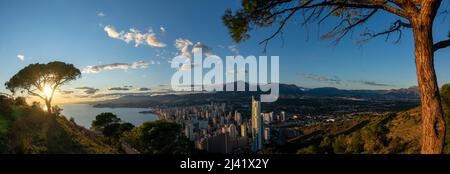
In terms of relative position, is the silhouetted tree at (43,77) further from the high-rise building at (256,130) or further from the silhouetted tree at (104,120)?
the high-rise building at (256,130)

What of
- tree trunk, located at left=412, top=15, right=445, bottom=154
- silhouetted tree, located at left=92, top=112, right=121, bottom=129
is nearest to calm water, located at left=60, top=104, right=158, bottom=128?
silhouetted tree, located at left=92, top=112, right=121, bottom=129

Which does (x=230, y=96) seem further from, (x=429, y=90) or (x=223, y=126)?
(x=429, y=90)

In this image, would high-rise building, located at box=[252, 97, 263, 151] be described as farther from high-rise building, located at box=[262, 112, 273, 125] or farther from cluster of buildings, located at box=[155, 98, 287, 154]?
high-rise building, located at box=[262, 112, 273, 125]

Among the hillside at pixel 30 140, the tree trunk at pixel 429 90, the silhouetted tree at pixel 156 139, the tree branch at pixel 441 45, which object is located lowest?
the silhouetted tree at pixel 156 139

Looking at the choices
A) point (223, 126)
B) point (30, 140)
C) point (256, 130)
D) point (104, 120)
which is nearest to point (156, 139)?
point (104, 120)

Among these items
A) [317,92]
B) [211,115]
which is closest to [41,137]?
[211,115]

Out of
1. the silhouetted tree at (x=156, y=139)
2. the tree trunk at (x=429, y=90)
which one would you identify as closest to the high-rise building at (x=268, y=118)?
the silhouetted tree at (x=156, y=139)
